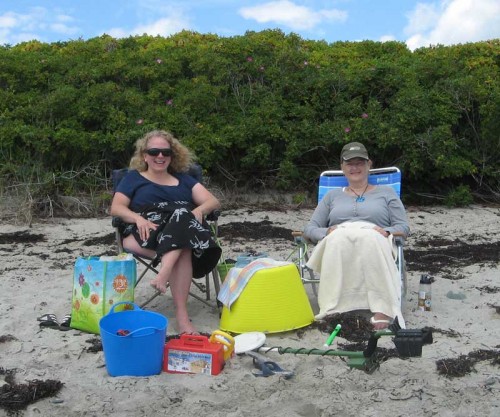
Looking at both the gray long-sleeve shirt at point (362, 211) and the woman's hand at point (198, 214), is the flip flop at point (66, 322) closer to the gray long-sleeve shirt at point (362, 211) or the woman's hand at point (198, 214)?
the woman's hand at point (198, 214)

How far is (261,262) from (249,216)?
3.54m

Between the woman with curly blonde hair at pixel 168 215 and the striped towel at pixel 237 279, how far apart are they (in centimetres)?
18

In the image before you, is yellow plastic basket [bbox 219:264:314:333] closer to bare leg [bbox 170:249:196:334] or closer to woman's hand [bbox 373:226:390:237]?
bare leg [bbox 170:249:196:334]

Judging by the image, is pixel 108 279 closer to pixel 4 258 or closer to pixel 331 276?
pixel 331 276

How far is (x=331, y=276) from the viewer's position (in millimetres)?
4141

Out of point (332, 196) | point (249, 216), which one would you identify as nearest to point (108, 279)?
point (332, 196)

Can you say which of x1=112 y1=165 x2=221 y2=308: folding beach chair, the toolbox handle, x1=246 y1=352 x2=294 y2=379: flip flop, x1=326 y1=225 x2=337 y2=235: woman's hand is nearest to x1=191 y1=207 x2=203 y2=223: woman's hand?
x1=112 y1=165 x2=221 y2=308: folding beach chair

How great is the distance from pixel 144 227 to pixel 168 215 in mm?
185

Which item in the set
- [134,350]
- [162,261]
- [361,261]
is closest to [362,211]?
[361,261]

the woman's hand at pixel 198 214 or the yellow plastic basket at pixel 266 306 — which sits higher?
the woman's hand at pixel 198 214

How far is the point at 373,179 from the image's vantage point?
5035mm

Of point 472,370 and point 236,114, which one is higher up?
point 236,114

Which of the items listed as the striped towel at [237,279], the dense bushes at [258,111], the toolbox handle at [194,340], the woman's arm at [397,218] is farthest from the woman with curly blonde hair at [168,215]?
the dense bushes at [258,111]

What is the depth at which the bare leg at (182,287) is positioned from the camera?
3.90m
